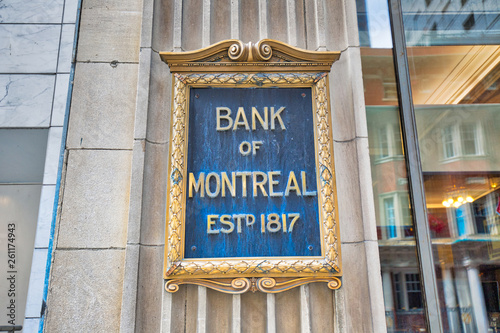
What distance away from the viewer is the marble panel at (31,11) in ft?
17.0

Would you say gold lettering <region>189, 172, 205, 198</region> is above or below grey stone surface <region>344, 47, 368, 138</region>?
below

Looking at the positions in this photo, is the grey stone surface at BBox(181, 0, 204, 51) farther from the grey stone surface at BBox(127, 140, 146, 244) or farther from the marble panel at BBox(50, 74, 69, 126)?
the marble panel at BBox(50, 74, 69, 126)

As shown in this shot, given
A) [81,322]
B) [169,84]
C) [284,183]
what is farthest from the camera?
[169,84]

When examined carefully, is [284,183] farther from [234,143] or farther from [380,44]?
[380,44]

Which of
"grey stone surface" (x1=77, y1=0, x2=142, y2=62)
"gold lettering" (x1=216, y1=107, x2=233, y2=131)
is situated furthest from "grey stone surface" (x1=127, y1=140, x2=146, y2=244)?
"grey stone surface" (x1=77, y1=0, x2=142, y2=62)

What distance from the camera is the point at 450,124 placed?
5.09m

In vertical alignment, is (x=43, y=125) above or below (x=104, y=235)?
above

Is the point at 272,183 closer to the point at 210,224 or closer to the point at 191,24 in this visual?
the point at 210,224

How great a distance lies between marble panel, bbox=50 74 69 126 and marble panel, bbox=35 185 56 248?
31.2 inches

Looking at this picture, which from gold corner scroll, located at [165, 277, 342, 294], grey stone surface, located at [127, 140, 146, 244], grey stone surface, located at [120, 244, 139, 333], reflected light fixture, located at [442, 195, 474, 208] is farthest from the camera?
reflected light fixture, located at [442, 195, 474, 208]

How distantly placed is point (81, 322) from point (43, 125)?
230 centimetres

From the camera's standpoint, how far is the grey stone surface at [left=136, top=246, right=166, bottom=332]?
13.3 feet

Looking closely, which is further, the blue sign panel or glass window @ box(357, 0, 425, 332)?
glass window @ box(357, 0, 425, 332)

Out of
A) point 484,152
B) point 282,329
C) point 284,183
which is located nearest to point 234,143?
point 284,183
